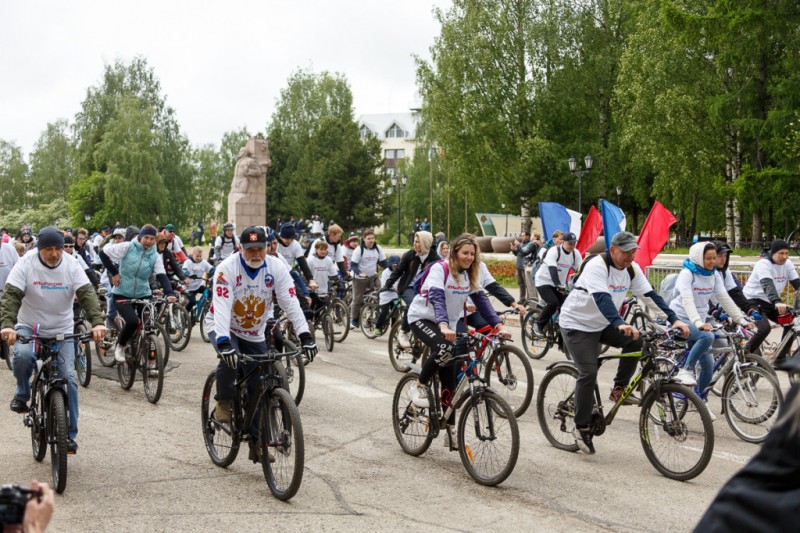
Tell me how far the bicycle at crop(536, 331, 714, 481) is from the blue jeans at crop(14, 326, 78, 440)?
3820mm

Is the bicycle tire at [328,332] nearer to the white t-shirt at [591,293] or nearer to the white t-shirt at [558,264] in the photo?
the white t-shirt at [558,264]

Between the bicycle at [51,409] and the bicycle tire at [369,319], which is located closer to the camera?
the bicycle at [51,409]

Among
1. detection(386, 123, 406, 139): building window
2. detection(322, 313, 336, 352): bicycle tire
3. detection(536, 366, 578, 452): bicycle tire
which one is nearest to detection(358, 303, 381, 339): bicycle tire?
detection(322, 313, 336, 352): bicycle tire

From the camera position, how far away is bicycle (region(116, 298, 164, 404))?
9.94 m

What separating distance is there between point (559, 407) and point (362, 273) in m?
9.27

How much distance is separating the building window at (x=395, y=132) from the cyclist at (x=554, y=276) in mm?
117364

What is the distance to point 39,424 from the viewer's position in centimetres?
707

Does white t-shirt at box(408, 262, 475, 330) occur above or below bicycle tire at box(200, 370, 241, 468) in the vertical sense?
above

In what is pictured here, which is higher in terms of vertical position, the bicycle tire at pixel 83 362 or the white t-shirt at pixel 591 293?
the white t-shirt at pixel 591 293

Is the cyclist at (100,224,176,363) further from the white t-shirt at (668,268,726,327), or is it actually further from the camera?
the camera

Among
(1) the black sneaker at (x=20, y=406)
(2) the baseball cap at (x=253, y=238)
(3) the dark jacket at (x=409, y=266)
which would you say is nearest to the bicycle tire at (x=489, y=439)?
(2) the baseball cap at (x=253, y=238)

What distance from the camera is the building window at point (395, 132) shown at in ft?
429

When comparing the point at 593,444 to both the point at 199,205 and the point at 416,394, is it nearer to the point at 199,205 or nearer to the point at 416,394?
the point at 416,394

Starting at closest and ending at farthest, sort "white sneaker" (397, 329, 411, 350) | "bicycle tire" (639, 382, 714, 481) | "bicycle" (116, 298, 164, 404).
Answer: "bicycle tire" (639, 382, 714, 481) < "bicycle" (116, 298, 164, 404) < "white sneaker" (397, 329, 411, 350)
